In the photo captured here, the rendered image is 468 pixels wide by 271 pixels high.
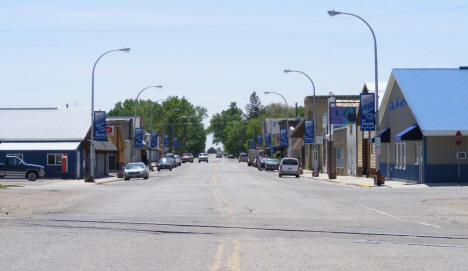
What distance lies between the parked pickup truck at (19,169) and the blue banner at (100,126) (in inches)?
183

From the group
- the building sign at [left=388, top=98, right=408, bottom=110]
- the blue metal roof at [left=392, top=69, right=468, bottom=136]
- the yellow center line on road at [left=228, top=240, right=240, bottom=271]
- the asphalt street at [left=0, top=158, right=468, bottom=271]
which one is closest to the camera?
the yellow center line on road at [left=228, top=240, right=240, bottom=271]

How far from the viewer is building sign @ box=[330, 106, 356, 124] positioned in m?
52.2

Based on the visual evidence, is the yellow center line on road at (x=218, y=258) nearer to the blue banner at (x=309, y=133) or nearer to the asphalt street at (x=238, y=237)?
the asphalt street at (x=238, y=237)

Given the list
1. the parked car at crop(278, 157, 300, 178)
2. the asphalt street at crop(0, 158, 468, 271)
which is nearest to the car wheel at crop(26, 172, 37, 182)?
the parked car at crop(278, 157, 300, 178)

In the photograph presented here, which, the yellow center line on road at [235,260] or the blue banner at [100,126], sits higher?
the blue banner at [100,126]

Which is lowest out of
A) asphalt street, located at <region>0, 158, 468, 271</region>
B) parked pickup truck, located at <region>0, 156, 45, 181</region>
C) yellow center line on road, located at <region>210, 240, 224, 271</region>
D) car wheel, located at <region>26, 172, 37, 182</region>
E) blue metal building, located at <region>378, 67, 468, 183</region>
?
asphalt street, located at <region>0, 158, 468, 271</region>

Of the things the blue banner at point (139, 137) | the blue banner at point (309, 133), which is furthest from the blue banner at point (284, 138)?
the blue banner at point (309, 133)

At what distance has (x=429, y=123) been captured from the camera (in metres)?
36.8

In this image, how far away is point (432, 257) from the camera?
10.6 meters

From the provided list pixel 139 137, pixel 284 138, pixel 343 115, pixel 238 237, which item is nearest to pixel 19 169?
pixel 343 115

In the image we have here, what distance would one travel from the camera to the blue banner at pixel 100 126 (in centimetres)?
5062

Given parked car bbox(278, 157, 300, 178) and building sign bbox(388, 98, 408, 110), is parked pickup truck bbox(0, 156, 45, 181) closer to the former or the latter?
parked car bbox(278, 157, 300, 178)

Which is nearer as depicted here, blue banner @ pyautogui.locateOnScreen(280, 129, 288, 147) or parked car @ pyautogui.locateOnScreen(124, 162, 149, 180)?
parked car @ pyautogui.locateOnScreen(124, 162, 149, 180)

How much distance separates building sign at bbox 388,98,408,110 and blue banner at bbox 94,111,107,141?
67.4ft
